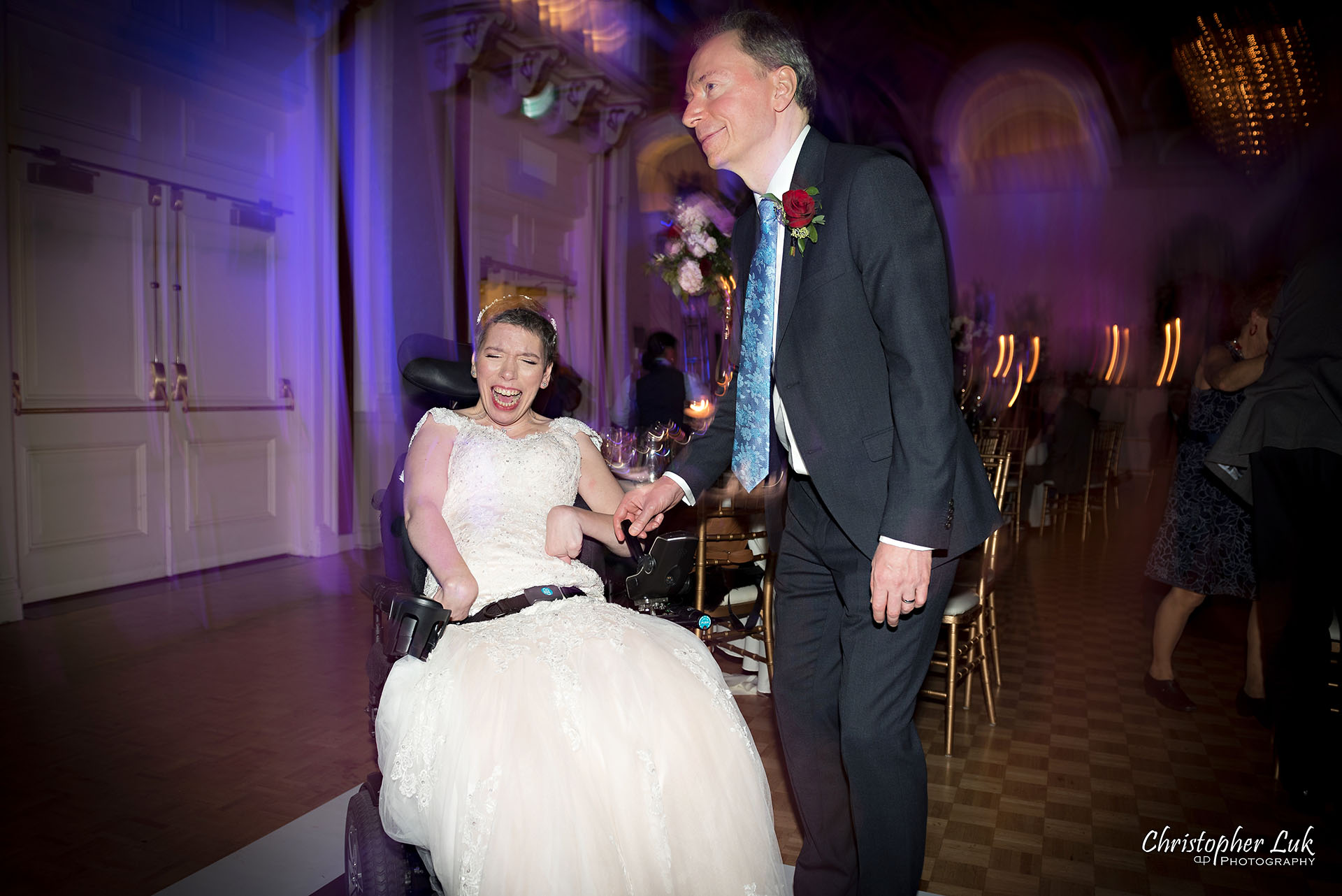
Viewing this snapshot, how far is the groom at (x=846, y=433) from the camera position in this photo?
130 cm

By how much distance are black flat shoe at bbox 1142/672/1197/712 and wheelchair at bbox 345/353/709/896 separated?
219 cm

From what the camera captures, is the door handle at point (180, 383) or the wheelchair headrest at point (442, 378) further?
the door handle at point (180, 383)

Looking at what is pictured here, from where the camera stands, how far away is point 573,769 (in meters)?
1.34

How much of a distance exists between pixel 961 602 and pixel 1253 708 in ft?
4.25

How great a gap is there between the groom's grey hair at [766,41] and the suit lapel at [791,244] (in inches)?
3.1

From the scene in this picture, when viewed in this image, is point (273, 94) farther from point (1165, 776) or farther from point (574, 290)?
point (1165, 776)

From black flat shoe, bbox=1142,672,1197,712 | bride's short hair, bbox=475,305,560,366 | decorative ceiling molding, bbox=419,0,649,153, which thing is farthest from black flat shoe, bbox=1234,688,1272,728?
decorative ceiling molding, bbox=419,0,649,153

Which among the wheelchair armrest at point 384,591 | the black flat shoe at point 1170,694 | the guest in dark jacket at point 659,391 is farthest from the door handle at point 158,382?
the black flat shoe at point 1170,694

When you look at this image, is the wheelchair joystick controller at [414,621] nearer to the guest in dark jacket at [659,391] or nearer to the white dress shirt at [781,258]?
the white dress shirt at [781,258]

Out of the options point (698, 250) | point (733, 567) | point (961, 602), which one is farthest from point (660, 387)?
point (961, 602)

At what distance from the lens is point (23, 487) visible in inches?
161

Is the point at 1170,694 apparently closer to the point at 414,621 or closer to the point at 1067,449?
the point at 414,621

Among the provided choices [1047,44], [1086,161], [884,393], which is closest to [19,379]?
[884,393]

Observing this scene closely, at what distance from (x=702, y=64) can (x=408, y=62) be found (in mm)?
5383
